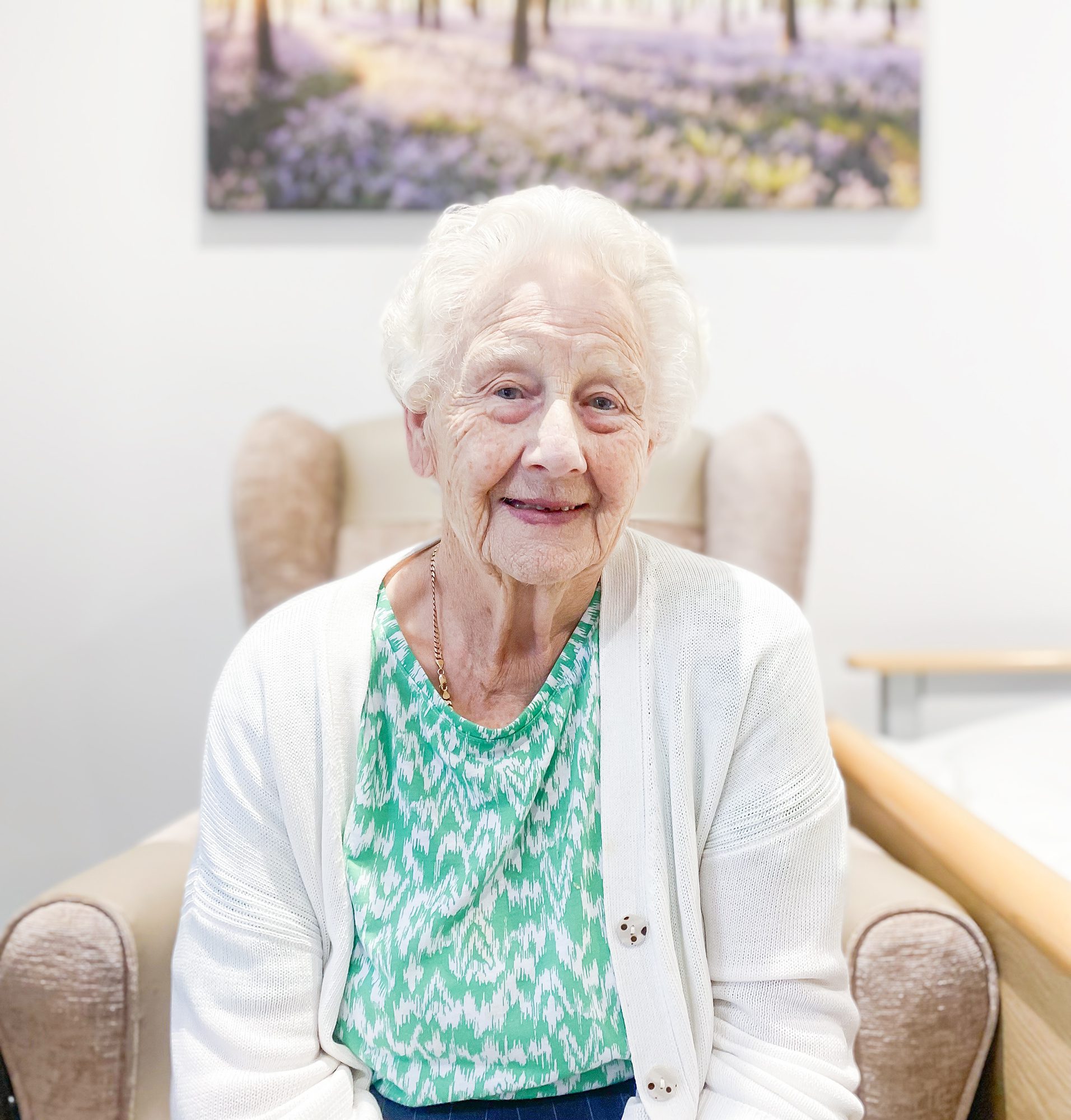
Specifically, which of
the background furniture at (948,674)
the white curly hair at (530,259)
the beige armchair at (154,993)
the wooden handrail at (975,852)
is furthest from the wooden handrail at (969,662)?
the white curly hair at (530,259)

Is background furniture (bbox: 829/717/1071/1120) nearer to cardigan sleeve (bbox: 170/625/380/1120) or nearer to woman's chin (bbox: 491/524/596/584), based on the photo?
woman's chin (bbox: 491/524/596/584)

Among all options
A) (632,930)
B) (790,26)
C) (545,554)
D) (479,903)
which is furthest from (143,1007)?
(790,26)

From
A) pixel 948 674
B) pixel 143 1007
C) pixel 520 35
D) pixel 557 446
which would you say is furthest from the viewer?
pixel 948 674

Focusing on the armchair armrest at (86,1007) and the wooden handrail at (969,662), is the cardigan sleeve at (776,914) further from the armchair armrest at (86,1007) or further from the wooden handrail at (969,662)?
the wooden handrail at (969,662)

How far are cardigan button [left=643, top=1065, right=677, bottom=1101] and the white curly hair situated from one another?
61 cm

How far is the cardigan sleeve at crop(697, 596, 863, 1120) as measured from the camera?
924mm

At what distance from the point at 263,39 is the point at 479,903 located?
1.70 meters

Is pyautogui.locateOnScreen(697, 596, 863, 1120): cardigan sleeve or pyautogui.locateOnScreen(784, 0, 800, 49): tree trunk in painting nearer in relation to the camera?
A: pyautogui.locateOnScreen(697, 596, 863, 1120): cardigan sleeve

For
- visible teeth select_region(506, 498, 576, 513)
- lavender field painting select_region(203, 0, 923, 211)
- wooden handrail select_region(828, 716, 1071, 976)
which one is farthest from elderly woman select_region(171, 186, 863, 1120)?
lavender field painting select_region(203, 0, 923, 211)

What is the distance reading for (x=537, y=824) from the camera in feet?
3.23

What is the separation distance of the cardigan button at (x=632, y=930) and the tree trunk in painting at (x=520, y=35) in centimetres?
163

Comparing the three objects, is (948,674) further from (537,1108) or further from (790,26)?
(537,1108)

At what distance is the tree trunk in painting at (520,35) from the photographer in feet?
6.35

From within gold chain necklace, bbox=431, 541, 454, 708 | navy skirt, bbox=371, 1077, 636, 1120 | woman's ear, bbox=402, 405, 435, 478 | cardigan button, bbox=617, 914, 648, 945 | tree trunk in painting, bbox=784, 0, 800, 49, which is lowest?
navy skirt, bbox=371, 1077, 636, 1120
